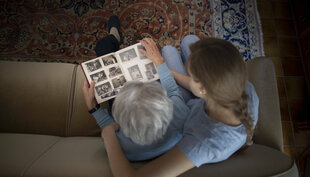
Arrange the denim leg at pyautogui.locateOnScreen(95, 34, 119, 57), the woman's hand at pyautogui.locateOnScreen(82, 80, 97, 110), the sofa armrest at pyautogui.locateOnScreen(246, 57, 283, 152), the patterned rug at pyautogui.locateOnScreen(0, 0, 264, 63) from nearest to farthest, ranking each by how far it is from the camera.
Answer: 1. the sofa armrest at pyautogui.locateOnScreen(246, 57, 283, 152)
2. the woman's hand at pyautogui.locateOnScreen(82, 80, 97, 110)
3. the denim leg at pyautogui.locateOnScreen(95, 34, 119, 57)
4. the patterned rug at pyautogui.locateOnScreen(0, 0, 264, 63)

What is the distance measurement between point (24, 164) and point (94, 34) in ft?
3.41

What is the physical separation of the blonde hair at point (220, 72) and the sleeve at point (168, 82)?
0.29 meters

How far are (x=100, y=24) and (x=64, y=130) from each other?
0.89 meters

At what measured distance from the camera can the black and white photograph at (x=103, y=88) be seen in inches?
38.7

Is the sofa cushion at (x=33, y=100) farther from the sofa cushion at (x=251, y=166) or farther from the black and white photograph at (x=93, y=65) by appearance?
the sofa cushion at (x=251, y=166)

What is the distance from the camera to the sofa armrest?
0.83m

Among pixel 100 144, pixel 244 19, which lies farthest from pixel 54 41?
pixel 244 19

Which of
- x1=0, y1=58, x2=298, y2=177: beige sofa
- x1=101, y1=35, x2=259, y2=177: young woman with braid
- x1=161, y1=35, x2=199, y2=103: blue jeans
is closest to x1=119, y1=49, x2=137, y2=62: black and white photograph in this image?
x1=161, y1=35, x2=199, y2=103: blue jeans

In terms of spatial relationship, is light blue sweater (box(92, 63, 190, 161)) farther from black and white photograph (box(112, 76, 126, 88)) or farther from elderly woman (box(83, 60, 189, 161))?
black and white photograph (box(112, 76, 126, 88))

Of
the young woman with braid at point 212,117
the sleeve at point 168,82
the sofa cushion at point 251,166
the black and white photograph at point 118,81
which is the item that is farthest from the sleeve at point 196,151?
the black and white photograph at point 118,81

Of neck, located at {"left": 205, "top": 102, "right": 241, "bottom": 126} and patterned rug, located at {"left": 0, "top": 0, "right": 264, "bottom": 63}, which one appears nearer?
neck, located at {"left": 205, "top": 102, "right": 241, "bottom": 126}

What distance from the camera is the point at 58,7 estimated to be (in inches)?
58.3

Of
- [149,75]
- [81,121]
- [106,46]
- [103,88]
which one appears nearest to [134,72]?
[149,75]

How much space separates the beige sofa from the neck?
0.20 meters
